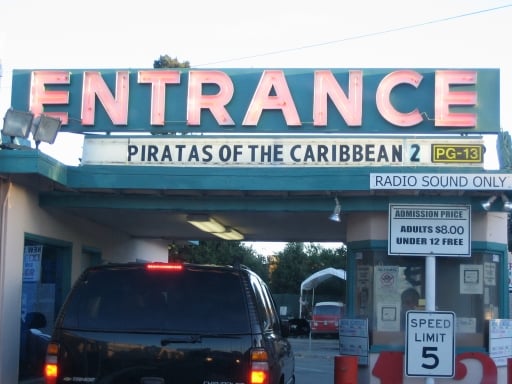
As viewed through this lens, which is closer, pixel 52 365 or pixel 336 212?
pixel 52 365

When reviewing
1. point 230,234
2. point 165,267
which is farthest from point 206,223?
point 165,267

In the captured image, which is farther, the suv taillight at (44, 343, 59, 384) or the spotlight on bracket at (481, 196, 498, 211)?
the spotlight on bracket at (481, 196, 498, 211)

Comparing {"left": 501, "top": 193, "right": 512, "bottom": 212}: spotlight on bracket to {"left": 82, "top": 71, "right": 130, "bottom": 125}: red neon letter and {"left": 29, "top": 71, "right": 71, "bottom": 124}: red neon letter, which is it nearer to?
{"left": 82, "top": 71, "right": 130, "bottom": 125}: red neon letter

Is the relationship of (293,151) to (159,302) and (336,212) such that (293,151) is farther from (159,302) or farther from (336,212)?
(159,302)

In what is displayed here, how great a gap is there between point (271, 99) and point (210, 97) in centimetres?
107

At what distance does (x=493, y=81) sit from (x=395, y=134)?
74.6 inches

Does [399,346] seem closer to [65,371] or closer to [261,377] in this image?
[261,377]

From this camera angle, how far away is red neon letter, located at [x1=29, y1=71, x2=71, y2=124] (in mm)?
14898

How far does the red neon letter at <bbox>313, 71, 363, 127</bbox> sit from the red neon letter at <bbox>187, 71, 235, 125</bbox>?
1.49 metres

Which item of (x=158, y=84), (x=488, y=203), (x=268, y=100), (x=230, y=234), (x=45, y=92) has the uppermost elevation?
(x=158, y=84)

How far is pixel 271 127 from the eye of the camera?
14.5m

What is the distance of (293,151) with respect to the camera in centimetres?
1393
